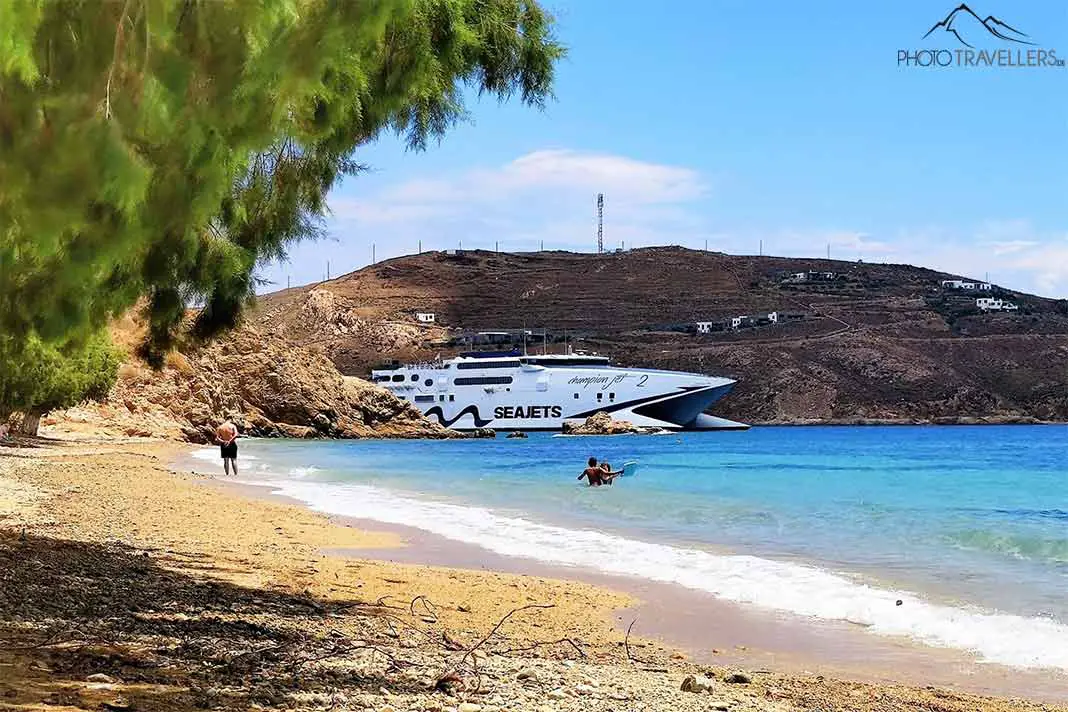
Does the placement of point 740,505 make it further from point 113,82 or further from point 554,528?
point 113,82

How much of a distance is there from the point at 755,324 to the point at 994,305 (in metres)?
25.8

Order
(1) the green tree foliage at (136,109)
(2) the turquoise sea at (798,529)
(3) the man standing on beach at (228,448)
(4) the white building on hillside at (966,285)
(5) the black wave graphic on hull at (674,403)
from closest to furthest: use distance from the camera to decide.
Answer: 1. (1) the green tree foliage at (136,109)
2. (2) the turquoise sea at (798,529)
3. (3) the man standing on beach at (228,448)
4. (5) the black wave graphic on hull at (674,403)
5. (4) the white building on hillside at (966,285)

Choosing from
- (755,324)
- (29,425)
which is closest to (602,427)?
(755,324)

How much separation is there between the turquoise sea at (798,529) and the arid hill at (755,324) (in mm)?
71305

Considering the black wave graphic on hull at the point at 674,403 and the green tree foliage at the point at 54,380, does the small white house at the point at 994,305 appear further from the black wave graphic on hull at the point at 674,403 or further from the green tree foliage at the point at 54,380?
the green tree foliage at the point at 54,380

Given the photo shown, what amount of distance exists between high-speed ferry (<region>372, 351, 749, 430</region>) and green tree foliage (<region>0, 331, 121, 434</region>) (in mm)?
48044

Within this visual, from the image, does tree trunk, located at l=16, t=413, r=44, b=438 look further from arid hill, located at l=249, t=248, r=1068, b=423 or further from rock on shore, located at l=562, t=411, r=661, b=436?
arid hill, located at l=249, t=248, r=1068, b=423

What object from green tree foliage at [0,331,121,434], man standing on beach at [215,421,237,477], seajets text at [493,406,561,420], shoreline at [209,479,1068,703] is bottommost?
shoreline at [209,479,1068,703]

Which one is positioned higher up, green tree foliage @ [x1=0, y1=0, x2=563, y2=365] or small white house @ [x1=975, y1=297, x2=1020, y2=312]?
small white house @ [x1=975, y1=297, x2=1020, y2=312]

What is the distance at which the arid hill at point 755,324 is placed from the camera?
101m

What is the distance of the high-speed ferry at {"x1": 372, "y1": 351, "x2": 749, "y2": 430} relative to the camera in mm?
78188

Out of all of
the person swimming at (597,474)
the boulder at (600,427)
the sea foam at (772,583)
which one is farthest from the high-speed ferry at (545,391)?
the sea foam at (772,583)

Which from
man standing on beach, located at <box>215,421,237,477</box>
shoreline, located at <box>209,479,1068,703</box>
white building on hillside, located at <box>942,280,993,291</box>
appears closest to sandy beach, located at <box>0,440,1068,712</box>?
shoreline, located at <box>209,479,1068,703</box>

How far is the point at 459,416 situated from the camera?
81.6 metres
